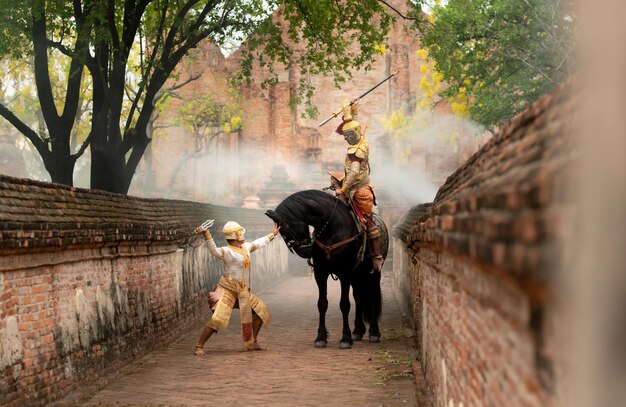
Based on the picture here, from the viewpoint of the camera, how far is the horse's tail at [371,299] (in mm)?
14727

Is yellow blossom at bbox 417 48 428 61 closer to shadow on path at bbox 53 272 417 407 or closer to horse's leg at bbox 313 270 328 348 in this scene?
shadow on path at bbox 53 272 417 407

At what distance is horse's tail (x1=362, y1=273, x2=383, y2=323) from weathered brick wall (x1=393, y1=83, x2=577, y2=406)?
8260 mm

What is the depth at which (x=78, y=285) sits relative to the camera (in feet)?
34.2

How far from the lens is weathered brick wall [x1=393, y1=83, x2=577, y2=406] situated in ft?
9.18

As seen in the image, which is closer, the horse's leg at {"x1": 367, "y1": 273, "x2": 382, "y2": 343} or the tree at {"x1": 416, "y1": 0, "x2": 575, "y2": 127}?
the horse's leg at {"x1": 367, "y1": 273, "x2": 382, "y2": 343}

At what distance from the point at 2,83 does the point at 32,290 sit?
33.6 metres

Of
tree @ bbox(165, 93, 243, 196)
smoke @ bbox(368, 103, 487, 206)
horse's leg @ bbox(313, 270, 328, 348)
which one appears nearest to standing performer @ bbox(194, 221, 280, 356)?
horse's leg @ bbox(313, 270, 328, 348)

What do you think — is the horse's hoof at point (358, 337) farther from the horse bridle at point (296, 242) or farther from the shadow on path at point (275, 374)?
the horse bridle at point (296, 242)

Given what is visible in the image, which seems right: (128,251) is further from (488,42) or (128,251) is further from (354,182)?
(488,42)

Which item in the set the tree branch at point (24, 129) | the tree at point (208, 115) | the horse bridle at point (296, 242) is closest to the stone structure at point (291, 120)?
the tree at point (208, 115)

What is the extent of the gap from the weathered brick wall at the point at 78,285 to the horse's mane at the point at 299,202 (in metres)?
1.93

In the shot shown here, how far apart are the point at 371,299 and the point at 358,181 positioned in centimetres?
183

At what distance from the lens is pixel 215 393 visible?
395 inches

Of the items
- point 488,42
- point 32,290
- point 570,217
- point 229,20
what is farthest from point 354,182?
point 488,42
